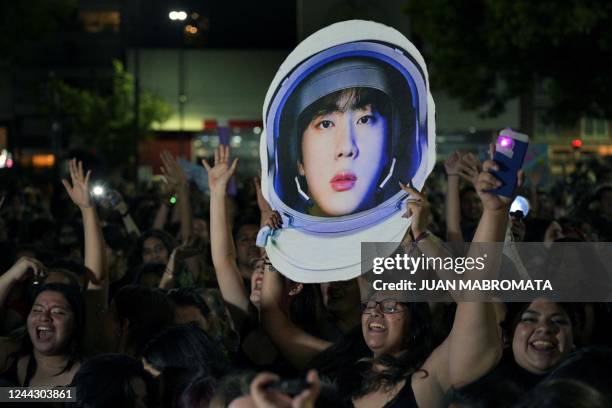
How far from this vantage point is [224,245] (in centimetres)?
550

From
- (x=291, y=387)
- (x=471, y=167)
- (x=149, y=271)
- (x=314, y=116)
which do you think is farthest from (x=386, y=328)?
(x=149, y=271)

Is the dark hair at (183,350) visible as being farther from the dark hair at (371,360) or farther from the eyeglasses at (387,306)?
the eyeglasses at (387,306)

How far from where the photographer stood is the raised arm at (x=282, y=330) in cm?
502

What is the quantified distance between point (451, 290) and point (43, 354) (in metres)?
2.05

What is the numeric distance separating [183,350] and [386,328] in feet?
2.67

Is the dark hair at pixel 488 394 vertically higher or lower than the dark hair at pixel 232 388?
lower

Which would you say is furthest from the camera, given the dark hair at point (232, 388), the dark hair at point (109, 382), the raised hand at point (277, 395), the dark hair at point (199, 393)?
the dark hair at point (109, 382)

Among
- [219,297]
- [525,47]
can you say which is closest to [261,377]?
[219,297]

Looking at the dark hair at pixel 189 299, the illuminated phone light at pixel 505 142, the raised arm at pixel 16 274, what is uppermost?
the illuminated phone light at pixel 505 142

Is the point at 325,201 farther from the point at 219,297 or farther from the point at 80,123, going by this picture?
the point at 80,123

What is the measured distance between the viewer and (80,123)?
53500 millimetres

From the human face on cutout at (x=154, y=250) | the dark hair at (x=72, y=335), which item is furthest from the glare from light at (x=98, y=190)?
the dark hair at (x=72, y=335)

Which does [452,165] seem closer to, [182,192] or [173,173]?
[182,192]

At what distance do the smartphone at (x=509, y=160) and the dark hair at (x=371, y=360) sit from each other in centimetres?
74
